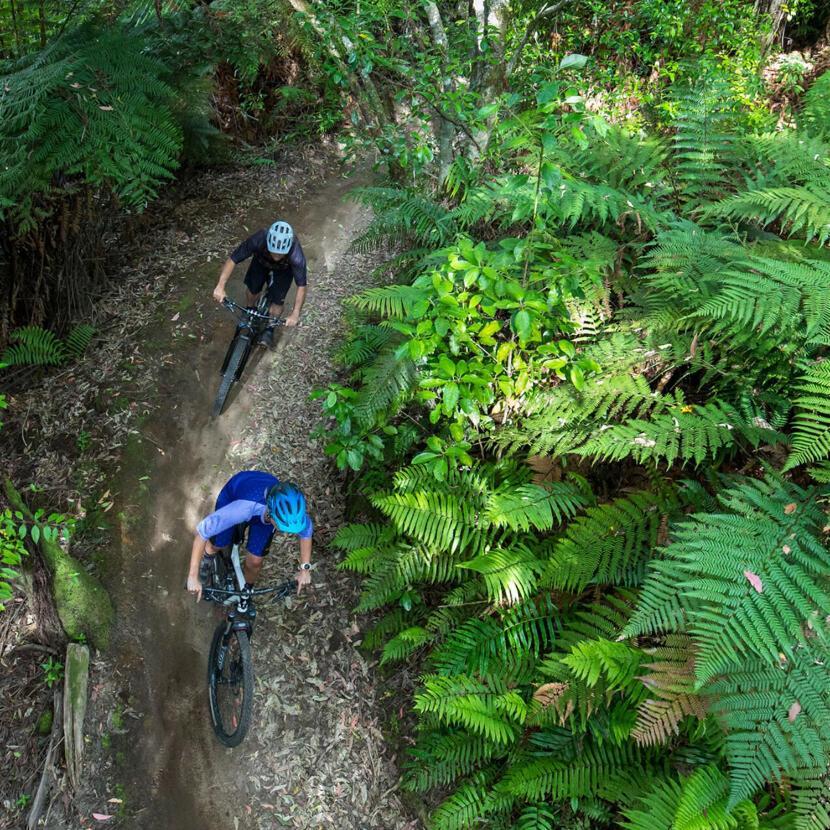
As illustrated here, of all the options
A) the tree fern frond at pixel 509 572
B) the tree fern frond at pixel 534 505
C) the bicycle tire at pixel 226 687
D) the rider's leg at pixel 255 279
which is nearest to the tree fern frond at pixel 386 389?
the tree fern frond at pixel 534 505

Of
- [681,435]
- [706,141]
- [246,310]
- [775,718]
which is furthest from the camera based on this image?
[246,310]

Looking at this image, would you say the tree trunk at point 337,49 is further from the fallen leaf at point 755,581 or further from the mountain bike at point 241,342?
the fallen leaf at point 755,581

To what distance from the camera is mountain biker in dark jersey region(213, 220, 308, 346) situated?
21.8ft

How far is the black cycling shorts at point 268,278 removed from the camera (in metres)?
7.40

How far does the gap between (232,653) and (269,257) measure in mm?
4286

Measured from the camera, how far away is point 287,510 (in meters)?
4.43

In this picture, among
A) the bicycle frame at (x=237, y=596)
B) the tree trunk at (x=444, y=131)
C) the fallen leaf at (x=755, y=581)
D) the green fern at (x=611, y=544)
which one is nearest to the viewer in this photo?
the fallen leaf at (x=755, y=581)

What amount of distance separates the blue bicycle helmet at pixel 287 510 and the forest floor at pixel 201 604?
222 centimetres

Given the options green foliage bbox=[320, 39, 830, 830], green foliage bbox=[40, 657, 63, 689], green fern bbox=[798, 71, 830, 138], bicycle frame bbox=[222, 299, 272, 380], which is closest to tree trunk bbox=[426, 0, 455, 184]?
green foliage bbox=[320, 39, 830, 830]

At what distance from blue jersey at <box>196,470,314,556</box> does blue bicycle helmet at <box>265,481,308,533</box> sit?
19cm

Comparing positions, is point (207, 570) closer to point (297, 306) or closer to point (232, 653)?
point (232, 653)

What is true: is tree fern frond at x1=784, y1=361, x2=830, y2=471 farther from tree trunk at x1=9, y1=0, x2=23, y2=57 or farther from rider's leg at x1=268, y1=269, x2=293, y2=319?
tree trunk at x1=9, y1=0, x2=23, y2=57

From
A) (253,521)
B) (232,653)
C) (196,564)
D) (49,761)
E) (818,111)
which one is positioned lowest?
(49,761)

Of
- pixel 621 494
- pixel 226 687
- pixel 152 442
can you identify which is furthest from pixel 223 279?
pixel 621 494
